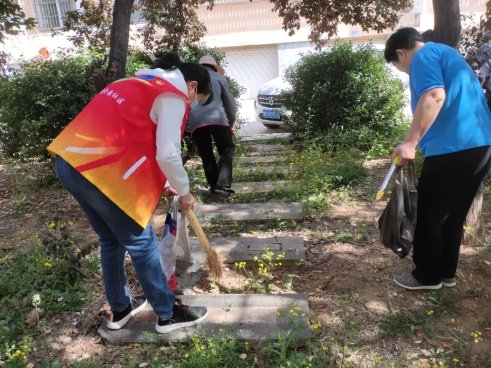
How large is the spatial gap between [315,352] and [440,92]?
64.0 inches

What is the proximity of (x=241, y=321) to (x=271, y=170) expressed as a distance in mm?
3456

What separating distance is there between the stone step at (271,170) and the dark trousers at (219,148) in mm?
862

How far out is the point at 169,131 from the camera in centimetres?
213

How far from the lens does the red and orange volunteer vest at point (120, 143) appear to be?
2107mm

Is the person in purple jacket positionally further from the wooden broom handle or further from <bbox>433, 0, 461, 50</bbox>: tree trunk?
the wooden broom handle

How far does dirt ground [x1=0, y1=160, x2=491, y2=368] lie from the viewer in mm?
2428

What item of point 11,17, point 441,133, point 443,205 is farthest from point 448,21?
point 11,17

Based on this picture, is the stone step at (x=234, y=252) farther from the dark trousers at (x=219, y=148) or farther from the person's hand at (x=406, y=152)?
the dark trousers at (x=219, y=148)

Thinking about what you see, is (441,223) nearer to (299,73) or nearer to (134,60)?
(299,73)

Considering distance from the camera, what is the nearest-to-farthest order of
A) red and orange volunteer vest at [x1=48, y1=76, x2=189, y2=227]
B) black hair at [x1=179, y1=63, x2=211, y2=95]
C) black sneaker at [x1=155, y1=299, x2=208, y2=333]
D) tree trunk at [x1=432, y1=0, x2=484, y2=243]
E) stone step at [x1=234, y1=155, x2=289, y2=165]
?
1. red and orange volunteer vest at [x1=48, y1=76, x2=189, y2=227]
2. black hair at [x1=179, y1=63, x2=211, y2=95]
3. black sneaker at [x1=155, y1=299, x2=208, y2=333]
4. tree trunk at [x1=432, y1=0, x2=484, y2=243]
5. stone step at [x1=234, y1=155, x2=289, y2=165]

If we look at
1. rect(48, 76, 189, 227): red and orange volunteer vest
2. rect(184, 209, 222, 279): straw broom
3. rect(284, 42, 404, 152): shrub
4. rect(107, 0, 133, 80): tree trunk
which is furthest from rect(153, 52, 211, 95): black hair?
rect(284, 42, 404, 152): shrub

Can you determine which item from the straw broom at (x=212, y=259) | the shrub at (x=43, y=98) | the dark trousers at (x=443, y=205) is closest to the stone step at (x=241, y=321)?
the straw broom at (x=212, y=259)

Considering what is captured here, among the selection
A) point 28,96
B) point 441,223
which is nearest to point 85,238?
point 28,96

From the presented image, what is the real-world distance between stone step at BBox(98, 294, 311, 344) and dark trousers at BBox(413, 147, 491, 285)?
86 centimetres
